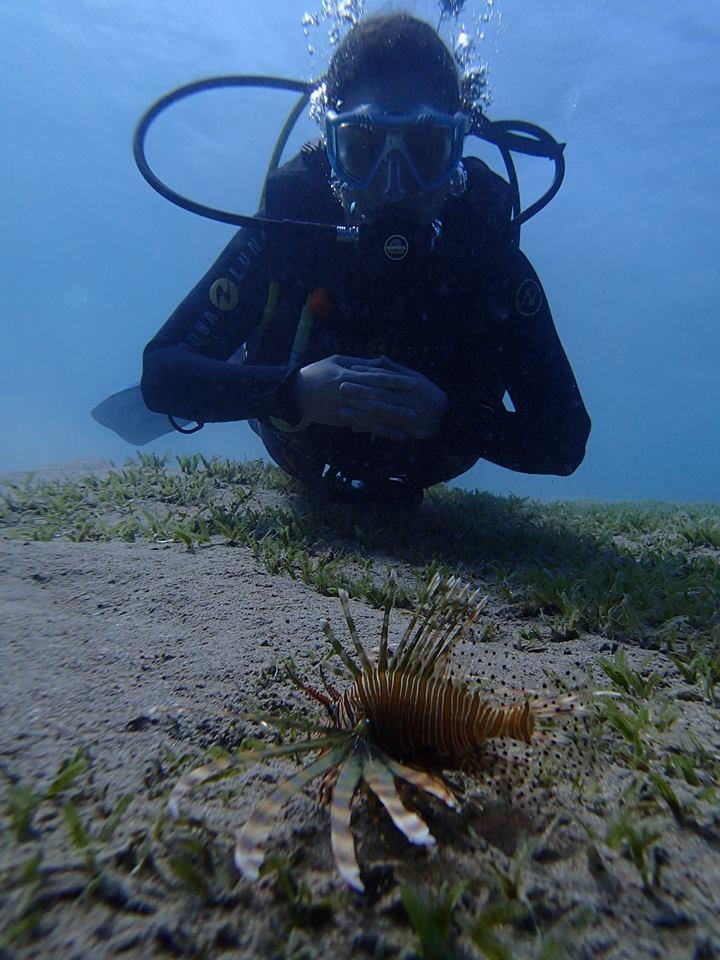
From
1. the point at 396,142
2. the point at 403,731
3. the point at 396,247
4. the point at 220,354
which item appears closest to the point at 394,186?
the point at 396,142

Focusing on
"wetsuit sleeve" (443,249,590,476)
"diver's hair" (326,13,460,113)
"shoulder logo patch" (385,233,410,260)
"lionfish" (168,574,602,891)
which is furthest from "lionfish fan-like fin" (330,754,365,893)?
"diver's hair" (326,13,460,113)

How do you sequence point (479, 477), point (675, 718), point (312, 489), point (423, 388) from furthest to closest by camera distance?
point (479, 477) < point (312, 489) < point (423, 388) < point (675, 718)

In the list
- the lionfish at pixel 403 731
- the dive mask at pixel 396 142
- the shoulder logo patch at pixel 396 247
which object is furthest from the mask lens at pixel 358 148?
the lionfish at pixel 403 731

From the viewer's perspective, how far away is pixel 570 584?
8.20 feet

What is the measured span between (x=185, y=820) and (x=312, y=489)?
3.15 meters

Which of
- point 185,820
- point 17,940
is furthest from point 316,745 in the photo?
point 17,940

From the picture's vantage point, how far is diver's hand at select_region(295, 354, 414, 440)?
2.82 metres

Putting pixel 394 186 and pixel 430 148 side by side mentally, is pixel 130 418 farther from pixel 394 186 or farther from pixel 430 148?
pixel 430 148

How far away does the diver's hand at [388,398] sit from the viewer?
282 centimetres

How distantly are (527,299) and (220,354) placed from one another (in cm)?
210

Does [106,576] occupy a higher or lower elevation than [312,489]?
lower

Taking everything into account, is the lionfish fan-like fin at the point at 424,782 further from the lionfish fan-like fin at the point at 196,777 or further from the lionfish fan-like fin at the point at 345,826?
the lionfish fan-like fin at the point at 196,777

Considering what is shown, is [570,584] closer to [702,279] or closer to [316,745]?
[316,745]

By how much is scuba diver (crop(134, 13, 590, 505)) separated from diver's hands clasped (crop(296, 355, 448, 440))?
0.01 metres
